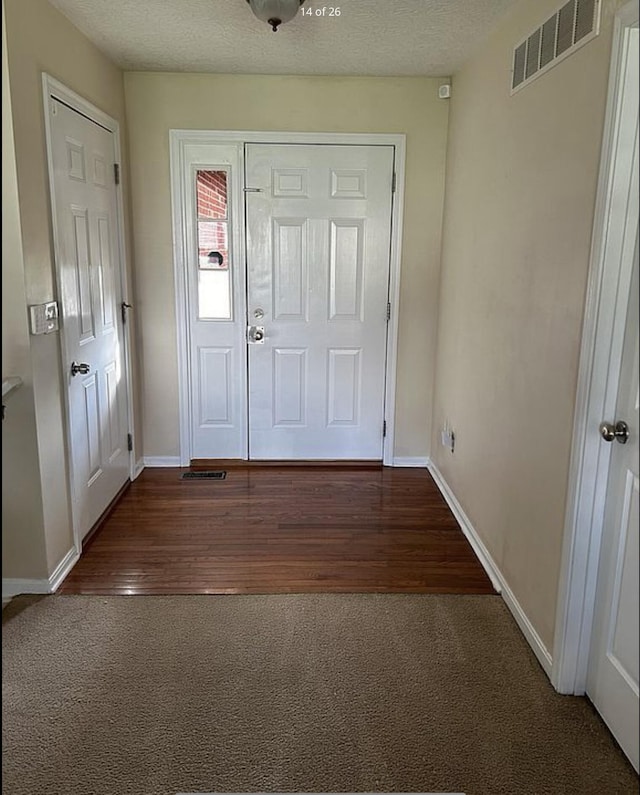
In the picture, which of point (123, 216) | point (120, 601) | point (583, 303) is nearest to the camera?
point (583, 303)

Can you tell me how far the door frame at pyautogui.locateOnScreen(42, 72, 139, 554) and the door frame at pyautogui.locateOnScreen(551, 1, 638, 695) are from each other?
208cm

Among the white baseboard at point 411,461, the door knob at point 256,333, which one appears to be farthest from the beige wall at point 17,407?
the white baseboard at point 411,461

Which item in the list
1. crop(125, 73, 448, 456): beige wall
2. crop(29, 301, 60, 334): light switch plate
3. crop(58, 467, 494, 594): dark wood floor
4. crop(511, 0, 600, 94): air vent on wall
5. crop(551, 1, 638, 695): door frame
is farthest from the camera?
crop(125, 73, 448, 456): beige wall

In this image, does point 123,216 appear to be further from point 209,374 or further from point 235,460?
point 235,460

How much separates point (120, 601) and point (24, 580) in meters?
0.42

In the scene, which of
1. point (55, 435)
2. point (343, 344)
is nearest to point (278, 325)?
point (343, 344)

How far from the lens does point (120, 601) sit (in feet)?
8.54

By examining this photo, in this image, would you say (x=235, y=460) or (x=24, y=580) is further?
(x=235, y=460)

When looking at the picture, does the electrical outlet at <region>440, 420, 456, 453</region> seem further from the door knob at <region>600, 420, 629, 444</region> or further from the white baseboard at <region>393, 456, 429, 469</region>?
the door knob at <region>600, 420, 629, 444</region>

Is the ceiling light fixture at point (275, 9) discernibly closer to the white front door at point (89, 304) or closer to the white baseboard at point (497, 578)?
the white front door at point (89, 304)

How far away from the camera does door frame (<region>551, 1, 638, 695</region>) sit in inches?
67.9

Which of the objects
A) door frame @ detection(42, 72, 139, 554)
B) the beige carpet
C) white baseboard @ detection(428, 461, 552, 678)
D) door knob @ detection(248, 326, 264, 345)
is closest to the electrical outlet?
white baseboard @ detection(428, 461, 552, 678)

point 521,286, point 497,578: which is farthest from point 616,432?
point 497,578

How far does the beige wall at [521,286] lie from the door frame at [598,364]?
0.08 m
